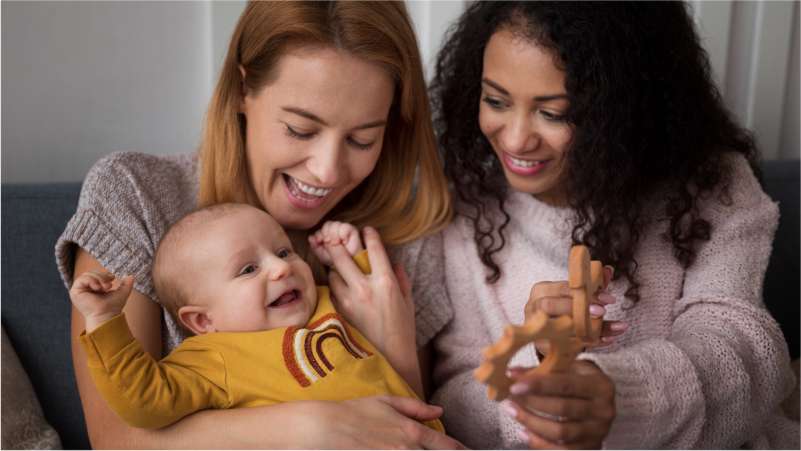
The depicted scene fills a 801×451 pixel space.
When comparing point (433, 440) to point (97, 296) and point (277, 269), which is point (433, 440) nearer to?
point (277, 269)

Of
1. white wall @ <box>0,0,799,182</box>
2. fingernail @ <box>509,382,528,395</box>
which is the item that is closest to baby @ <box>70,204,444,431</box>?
fingernail @ <box>509,382,528,395</box>

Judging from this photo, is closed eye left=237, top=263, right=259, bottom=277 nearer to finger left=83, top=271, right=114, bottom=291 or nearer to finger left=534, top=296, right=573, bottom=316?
finger left=83, top=271, right=114, bottom=291

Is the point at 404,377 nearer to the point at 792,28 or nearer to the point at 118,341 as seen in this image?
the point at 118,341

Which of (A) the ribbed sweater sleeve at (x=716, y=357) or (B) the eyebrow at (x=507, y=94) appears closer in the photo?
(A) the ribbed sweater sleeve at (x=716, y=357)

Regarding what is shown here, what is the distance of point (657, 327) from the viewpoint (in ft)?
5.26

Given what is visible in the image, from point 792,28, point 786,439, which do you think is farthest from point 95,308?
point 792,28

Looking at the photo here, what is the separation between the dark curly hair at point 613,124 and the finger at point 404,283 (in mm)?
171

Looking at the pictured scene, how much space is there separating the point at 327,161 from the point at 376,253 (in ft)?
0.63

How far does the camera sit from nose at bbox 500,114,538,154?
1.48 meters

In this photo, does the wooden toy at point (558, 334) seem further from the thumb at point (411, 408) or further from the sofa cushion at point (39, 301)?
the sofa cushion at point (39, 301)

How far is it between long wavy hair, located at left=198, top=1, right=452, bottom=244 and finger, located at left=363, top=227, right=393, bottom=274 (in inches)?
3.4

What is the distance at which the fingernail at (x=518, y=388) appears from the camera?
102 cm

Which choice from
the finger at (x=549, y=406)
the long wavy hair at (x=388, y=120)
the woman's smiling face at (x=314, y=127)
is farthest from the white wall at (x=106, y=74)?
the finger at (x=549, y=406)

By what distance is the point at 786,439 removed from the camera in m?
1.64
